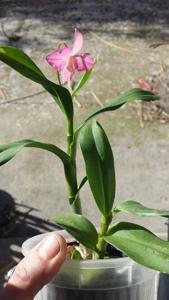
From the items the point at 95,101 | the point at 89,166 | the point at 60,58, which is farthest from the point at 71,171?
the point at 95,101

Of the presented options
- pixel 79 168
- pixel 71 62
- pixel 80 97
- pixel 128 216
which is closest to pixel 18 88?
pixel 80 97

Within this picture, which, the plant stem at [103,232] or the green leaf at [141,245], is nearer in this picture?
the green leaf at [141,245]

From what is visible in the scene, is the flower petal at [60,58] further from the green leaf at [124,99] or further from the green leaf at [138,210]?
the green leaf at [138,210]

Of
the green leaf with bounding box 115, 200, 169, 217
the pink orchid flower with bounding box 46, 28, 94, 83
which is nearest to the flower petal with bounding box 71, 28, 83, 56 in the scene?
the pink orchid flower with bounding box 46, 28, 94, 83

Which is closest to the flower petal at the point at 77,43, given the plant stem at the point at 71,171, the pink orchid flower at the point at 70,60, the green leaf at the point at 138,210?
the pink orchid flower at the point at 70,60

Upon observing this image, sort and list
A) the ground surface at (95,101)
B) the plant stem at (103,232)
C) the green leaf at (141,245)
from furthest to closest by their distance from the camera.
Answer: the ground surface at (95,101)
the plant stem at (103,232)
the green leaf at (141,245)

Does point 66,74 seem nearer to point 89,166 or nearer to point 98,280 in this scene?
point 89,166

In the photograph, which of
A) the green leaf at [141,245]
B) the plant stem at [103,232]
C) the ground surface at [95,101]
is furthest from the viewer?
the ground surface at [95,101]
